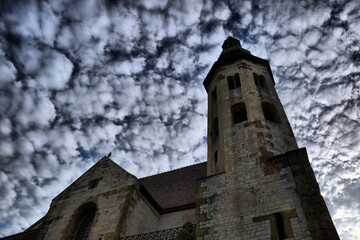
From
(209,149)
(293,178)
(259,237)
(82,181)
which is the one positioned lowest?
(259,237)

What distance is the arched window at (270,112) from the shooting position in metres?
14.5

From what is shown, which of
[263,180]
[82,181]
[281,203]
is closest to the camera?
[281,203]

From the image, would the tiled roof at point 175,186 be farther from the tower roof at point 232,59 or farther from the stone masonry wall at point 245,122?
the tower roof at point 232,59

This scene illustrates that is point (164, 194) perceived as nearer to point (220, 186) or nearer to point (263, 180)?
point (220, 186)

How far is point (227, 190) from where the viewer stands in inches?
436

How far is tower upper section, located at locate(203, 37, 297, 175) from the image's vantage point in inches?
484

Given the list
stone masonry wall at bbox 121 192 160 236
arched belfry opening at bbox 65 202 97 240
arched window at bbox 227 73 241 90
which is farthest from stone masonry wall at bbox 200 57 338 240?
arched belfry opening at bbox 65 202 97 240

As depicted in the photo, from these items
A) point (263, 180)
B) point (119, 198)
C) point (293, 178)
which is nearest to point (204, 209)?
point (263, 180)

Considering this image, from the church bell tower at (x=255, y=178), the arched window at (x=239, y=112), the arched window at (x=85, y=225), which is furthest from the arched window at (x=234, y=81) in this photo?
the arched window at (x=85, y=225)

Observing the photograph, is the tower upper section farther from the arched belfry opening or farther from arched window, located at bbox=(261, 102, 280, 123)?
the arched belfry opening

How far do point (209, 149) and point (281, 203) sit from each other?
562 cm

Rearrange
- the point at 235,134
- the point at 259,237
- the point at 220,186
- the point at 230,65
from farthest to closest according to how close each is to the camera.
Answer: the point at 230,65 < the point at 235,134 < the point at 220,186 < the point at 259,237

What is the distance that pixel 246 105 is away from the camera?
1441cm

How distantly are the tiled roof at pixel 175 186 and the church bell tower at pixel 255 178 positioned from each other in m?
4.01
